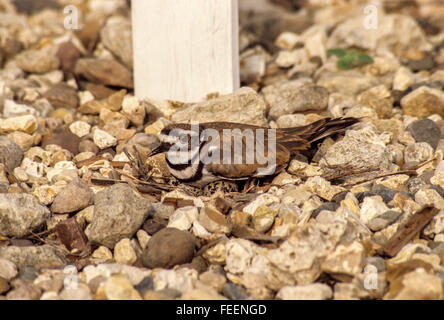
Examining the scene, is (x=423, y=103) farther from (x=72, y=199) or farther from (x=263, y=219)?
(x=72, y=199)

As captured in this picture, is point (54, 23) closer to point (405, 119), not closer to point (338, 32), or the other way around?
point (338, 32)

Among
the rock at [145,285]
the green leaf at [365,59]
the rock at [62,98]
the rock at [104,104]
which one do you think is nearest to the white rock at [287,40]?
the green leaf at [365,59]

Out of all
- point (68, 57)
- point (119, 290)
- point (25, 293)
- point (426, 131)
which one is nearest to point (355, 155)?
point (426, 131)

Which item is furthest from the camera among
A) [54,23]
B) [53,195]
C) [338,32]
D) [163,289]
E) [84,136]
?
[54,23]

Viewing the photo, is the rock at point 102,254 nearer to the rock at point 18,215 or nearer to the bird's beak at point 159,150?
the rock at point 18,215
